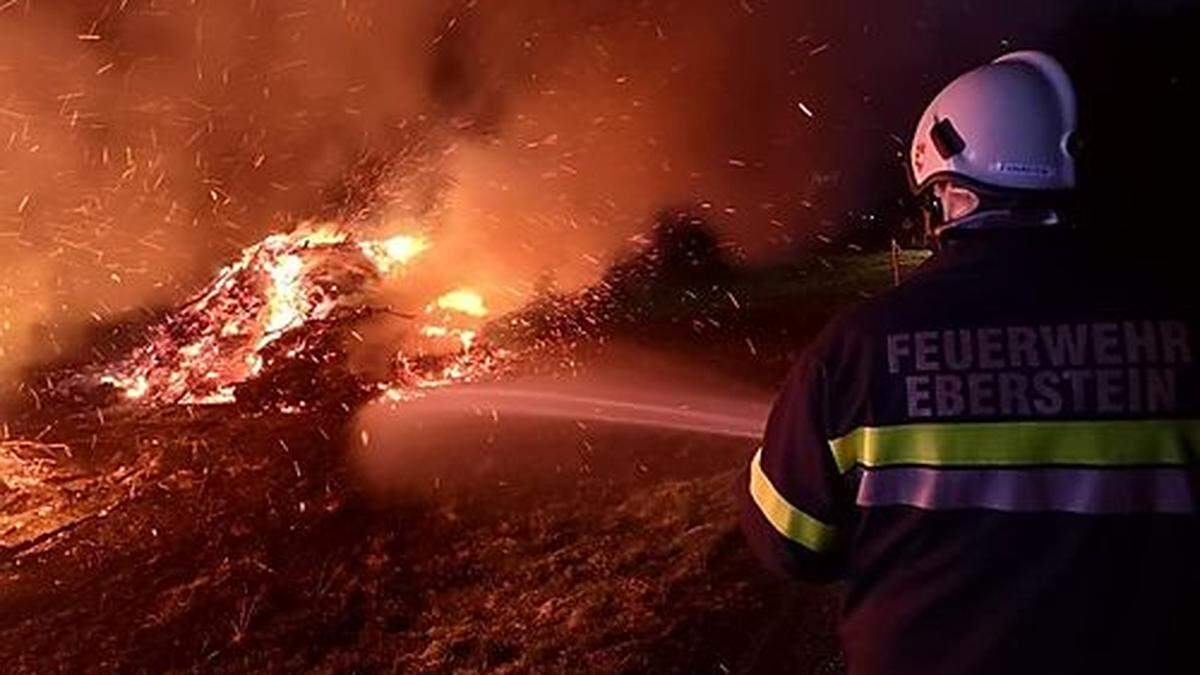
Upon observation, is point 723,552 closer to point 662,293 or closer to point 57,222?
point 57,222

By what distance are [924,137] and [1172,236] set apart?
10.1 m

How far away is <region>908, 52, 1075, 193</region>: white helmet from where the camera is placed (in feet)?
6.16

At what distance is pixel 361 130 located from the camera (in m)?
11.4

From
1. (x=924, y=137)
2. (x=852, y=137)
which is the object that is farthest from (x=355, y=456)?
(x=852, y=137)

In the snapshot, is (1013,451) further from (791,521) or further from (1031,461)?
(791,521)

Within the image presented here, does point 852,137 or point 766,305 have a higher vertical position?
point 852,137

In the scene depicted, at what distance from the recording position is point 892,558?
5.79 feet

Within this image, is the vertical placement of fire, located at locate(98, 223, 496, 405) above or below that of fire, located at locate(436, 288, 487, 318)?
above

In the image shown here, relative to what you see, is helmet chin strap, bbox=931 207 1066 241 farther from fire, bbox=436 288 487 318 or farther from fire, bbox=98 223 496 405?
fire, bbox=436 288 487 318

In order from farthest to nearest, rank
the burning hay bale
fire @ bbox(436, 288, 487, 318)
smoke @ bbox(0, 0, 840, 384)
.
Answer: fire @ bbox(436, 288, 487, 318), smoke @ bbox(0, 0, 840, 384), the burning hay bale

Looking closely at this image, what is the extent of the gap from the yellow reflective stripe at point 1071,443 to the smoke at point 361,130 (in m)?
8.70

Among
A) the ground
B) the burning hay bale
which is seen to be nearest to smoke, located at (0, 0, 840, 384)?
the burning hay bale

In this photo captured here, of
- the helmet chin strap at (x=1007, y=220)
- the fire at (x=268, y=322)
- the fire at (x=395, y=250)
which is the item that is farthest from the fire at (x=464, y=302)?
the helmet chin strap at (x=1007, y=220)

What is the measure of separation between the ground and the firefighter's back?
2318mm
